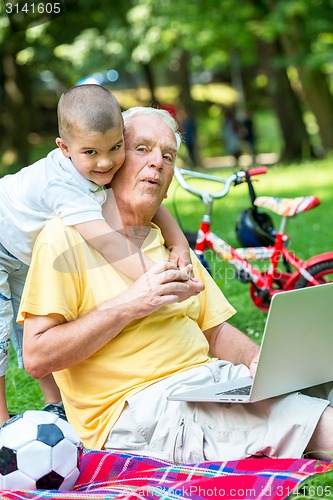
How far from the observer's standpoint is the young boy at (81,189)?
2.89 m

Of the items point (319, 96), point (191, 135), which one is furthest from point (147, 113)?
point (191, 135)

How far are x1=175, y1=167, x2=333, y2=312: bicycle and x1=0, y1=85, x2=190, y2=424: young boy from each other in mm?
2210

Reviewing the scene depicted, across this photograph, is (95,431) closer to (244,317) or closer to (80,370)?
(80,370)

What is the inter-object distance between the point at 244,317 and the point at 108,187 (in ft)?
9.77

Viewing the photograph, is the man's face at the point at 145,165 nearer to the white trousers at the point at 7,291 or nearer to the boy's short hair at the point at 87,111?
the boy's short hair at the point at 87,111

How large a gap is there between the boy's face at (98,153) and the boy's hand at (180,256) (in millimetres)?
387

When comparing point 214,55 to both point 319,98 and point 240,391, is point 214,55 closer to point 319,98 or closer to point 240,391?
point 319,98

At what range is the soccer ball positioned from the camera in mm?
2684

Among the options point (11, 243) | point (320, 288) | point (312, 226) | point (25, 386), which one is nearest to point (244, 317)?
point (25, 386)

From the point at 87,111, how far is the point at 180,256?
624mm

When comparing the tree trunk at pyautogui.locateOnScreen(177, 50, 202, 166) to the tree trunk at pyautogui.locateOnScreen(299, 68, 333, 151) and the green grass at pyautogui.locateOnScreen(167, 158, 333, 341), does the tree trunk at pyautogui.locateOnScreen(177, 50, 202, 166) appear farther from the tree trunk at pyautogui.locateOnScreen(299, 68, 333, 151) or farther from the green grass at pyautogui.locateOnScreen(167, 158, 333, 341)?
the green grass at pyautogui.locateOnScreen(167, 158, 333, 341)

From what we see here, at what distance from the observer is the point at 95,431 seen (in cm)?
292

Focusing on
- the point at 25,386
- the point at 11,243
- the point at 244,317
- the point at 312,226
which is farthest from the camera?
the point at 312,226

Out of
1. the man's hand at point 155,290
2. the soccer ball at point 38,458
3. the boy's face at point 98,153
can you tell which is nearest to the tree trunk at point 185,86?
the boy's face at point 98,153
